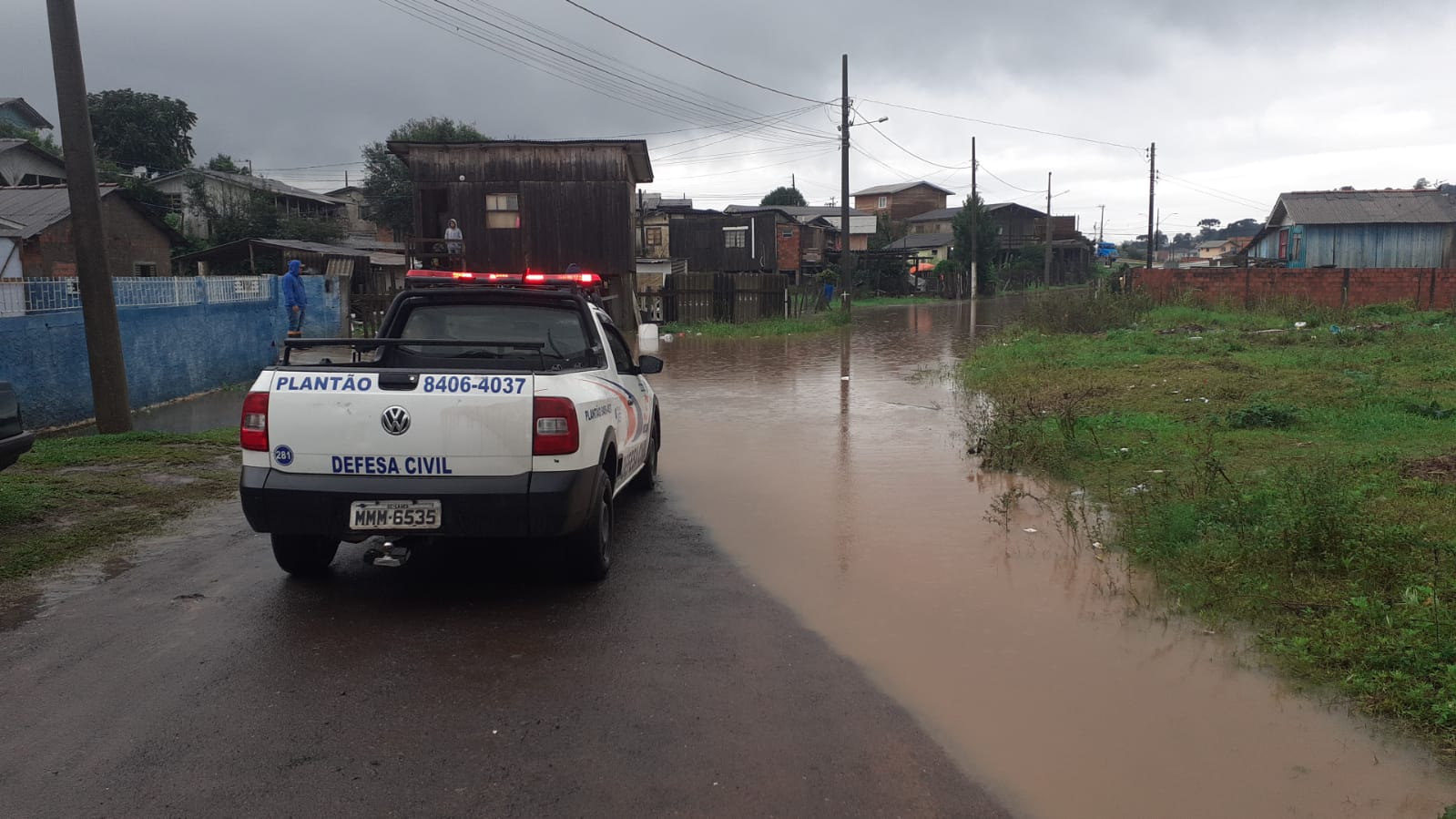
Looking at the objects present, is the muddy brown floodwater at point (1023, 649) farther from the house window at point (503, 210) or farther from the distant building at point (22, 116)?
the distant building at point (22, 116)

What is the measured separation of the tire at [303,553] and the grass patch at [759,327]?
21211 mm

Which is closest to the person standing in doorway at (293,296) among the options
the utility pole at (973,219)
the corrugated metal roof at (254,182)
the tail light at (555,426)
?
the tail light at (555,426)

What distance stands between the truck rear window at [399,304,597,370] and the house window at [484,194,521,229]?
79.7 ft

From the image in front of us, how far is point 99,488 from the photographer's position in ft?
27.0

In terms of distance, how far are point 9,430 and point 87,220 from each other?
424 cm

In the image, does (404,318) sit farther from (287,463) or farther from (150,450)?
(150,450)

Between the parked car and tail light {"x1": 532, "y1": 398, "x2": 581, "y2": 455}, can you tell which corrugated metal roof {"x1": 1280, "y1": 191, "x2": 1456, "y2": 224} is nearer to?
tail light {"x1": 532, "y1": 398, "x2": 581, "y2": 455}

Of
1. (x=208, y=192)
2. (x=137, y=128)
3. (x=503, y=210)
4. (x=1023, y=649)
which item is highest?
(x=137, y=128)

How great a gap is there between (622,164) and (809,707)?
2727cm

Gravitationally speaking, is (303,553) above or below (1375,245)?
below

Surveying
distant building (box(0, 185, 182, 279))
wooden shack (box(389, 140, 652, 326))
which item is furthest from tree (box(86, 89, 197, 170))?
wooden shack (box(389, 140, 652, 326))

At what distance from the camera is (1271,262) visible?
40.6 meters

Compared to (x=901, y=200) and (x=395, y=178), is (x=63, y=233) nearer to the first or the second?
(x=395, y=178)

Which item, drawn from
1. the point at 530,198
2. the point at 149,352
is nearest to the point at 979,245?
the point at 530,198
